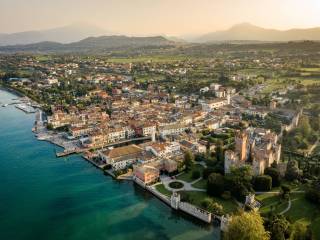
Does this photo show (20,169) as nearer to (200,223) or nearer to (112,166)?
(112,166)

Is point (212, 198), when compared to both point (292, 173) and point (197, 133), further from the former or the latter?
point (197, 133)

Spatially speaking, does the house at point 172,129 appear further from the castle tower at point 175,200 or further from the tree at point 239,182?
the castle tower at point 175,200

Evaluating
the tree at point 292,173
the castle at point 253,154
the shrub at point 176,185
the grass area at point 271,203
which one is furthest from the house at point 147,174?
the tree at point 292,173

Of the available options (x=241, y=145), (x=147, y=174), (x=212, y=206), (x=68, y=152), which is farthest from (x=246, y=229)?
(x=68, y=152)

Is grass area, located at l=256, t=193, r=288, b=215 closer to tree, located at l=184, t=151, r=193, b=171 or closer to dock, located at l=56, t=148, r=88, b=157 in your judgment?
tree, located at l=184, t=151, r=193, b=171

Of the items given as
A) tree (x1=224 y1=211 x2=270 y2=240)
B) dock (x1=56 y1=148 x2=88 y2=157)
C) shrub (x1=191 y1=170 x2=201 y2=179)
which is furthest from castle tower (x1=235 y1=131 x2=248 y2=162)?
dock (x1=56 y1=148 x2=88 y2=157)

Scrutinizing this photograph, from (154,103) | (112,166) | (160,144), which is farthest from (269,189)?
(154,103)
